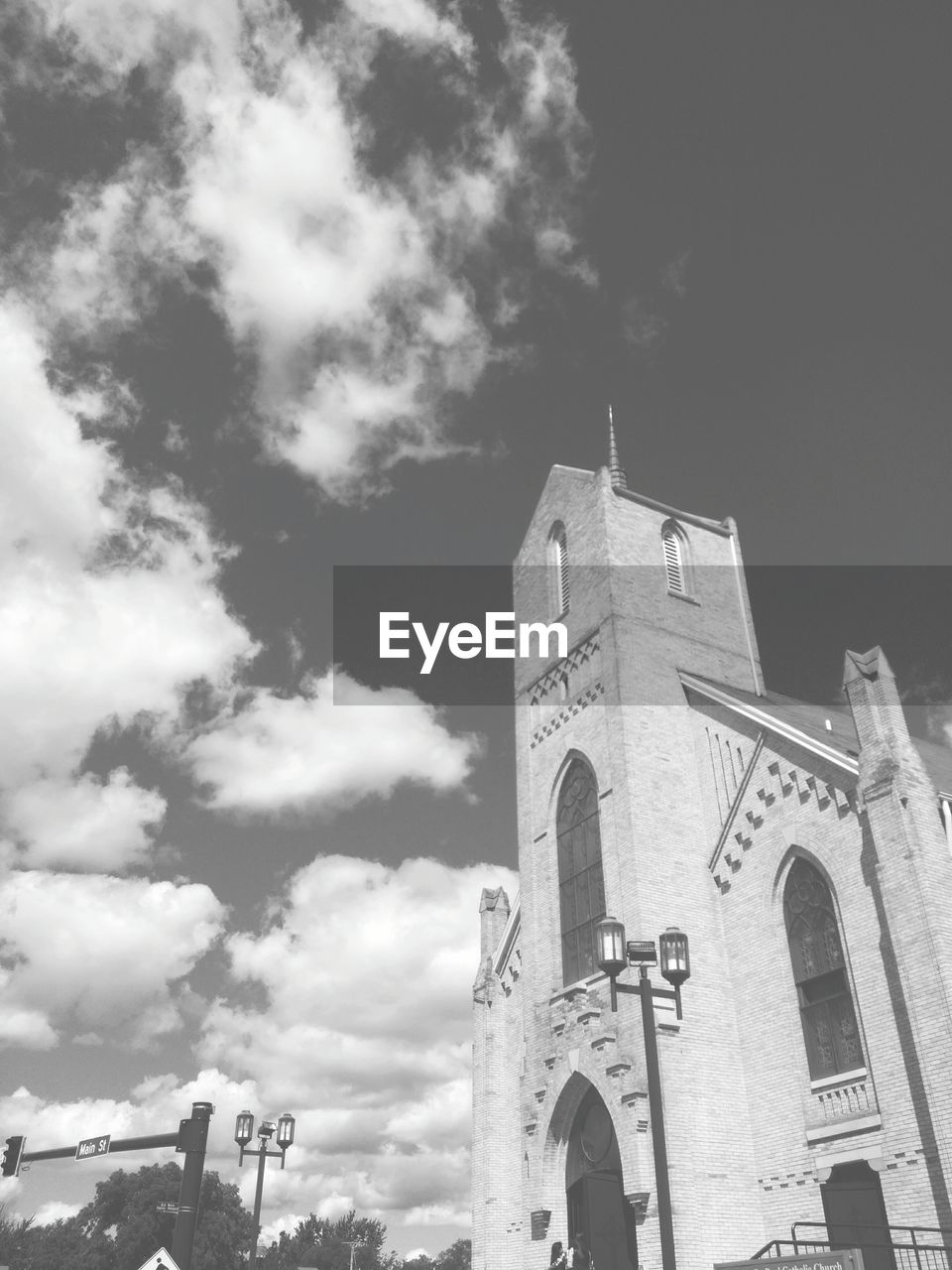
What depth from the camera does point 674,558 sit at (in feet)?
88.9

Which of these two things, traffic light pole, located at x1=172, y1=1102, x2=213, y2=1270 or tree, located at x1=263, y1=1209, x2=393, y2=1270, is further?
tree, located at x1=263, y1=1209, x2=393, y2=1270

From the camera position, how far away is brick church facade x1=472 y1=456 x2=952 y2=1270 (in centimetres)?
1636

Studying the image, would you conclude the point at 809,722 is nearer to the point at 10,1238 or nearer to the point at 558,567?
the point at 558,567

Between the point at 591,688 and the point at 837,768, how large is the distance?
7043 millimetres

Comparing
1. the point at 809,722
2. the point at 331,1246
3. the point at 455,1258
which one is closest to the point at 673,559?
the point at 809,722

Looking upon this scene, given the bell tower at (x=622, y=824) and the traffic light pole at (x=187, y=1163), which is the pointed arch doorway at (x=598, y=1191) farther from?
the traffic light pole at (x=187, y=1163)

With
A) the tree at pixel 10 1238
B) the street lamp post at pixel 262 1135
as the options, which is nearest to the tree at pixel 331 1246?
the tree at pixel 10 1238

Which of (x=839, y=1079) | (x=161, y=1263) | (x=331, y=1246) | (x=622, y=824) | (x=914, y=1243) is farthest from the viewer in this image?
(x=331, y=1246)

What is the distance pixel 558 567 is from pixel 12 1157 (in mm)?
18638

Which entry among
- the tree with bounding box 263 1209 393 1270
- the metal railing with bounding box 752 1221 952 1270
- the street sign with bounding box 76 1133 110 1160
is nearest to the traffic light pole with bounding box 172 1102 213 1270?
the street sign with bounding box 76 1133 110 1160

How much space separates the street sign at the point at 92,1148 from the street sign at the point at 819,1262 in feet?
41.6

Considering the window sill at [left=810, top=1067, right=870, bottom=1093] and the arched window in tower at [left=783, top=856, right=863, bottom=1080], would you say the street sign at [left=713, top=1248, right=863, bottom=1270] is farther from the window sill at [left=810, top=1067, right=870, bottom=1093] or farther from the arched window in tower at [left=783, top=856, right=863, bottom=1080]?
the arched window in tower at [left=783, top=856, right=863, bottom=1080]

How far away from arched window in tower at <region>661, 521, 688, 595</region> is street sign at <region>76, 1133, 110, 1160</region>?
17.5 m

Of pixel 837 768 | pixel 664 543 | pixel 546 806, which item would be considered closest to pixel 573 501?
pixel 664 543
